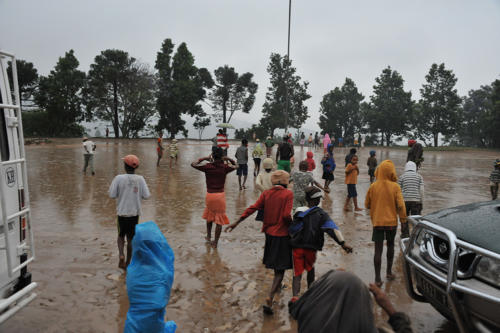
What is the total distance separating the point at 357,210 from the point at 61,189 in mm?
9758

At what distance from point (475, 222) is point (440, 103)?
5145cm

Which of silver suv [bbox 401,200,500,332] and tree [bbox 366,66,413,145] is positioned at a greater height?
tree [bbox 366,66,413,145]

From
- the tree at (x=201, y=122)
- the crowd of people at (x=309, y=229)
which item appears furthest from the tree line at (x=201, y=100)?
the crowd of people at (x=309, y=229)

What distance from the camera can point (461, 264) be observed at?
10.2 ft

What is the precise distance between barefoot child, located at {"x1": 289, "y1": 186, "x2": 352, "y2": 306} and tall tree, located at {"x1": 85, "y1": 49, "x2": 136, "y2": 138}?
41949mm

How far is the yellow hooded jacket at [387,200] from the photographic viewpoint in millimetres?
5016

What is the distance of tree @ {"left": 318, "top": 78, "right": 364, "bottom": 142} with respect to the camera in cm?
5597

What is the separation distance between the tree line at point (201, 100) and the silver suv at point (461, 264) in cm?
3556

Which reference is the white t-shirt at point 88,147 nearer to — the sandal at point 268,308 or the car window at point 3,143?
the car window at point 3,143

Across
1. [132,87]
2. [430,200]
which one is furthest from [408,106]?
[430,200]

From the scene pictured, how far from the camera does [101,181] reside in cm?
1388

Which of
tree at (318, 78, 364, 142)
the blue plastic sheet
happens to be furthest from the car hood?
tree at (318, 78, 364, 142)

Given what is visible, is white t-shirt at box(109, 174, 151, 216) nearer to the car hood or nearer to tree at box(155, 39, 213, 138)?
the car hood

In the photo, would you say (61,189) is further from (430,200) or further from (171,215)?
(430,200)
